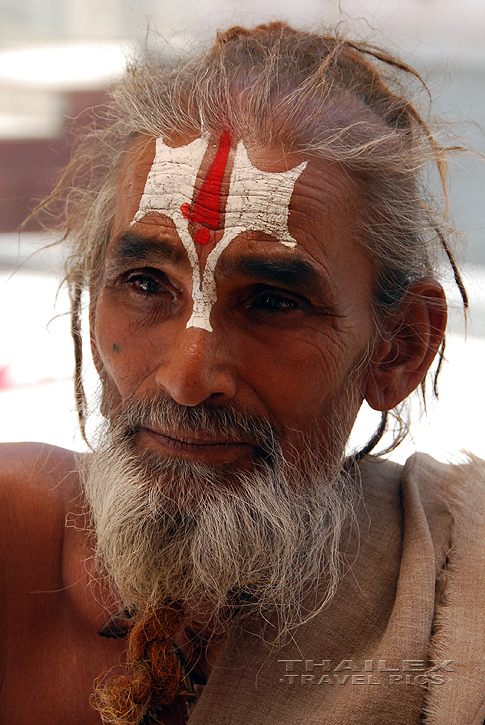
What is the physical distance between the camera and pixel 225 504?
1299 mm

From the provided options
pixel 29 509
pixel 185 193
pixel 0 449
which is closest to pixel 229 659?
pixel 29 509

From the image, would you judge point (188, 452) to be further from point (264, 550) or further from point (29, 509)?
point (29, 509)

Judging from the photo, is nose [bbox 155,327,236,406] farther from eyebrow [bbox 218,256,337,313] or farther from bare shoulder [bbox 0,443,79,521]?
bare shoulder [bbox 0,443,79,521]

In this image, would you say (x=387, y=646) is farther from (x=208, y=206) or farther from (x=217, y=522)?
(x=208, y=206)

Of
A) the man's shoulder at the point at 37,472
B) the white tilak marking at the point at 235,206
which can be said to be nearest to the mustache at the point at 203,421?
the white tilak marking at the point at 235,206

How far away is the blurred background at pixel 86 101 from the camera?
2213mm

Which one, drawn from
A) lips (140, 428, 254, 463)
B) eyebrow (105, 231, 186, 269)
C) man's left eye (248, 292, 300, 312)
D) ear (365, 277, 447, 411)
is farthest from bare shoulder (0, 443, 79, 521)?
ear (365, 277, 447, 411)

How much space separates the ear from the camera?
1.63m

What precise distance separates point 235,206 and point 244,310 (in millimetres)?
225

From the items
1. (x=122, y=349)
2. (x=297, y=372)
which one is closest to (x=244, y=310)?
(x=297, y=372)

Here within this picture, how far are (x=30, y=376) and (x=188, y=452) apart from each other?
2058 mm

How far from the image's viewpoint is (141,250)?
1395 millimetres

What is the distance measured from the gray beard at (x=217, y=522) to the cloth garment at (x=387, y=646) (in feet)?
0.24

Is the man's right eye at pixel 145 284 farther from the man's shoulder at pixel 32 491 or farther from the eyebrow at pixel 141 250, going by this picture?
the man's shoulder at pixel 32 491
